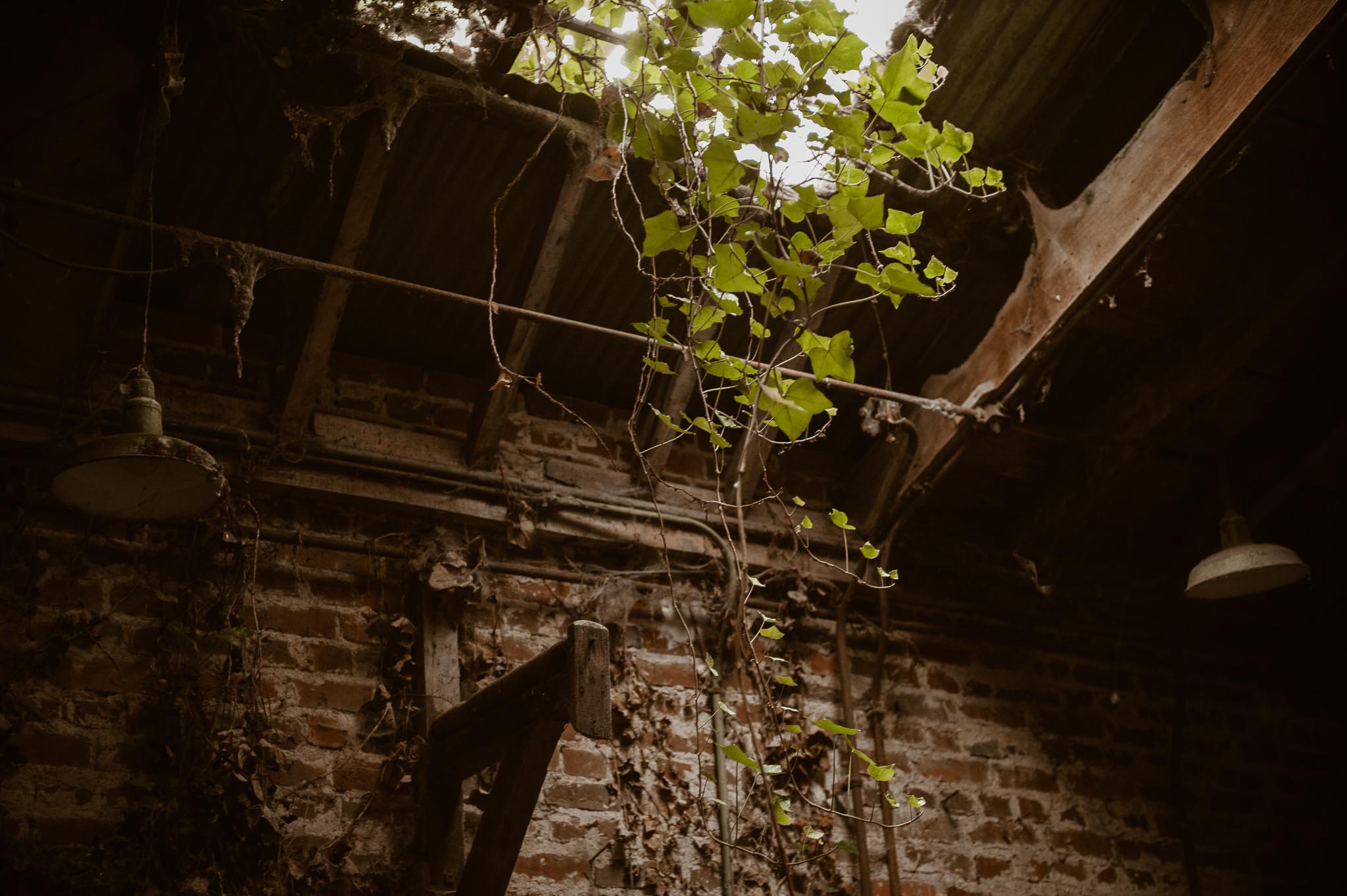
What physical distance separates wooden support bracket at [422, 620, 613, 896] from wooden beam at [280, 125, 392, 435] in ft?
3.16

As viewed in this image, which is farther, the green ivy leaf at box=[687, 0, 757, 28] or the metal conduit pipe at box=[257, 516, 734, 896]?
the metal conduit pipe at box=[257, 516, 734, 896]

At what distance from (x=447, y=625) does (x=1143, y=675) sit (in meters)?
2.54

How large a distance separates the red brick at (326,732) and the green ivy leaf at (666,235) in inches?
60.5

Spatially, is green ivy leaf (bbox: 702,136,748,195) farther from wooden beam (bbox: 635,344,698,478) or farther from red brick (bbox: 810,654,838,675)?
red brick (bbox: 810,654,838,675)

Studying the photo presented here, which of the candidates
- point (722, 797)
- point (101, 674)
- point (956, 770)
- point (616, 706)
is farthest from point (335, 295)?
point (956, 770)

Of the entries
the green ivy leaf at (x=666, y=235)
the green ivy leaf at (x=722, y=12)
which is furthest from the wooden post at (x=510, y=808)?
the green ivy leaf at (x=722, y=12)

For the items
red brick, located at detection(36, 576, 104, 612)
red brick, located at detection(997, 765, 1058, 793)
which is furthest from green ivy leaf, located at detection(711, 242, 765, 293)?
red brick, located at detection(997, 765, 1058, 793)

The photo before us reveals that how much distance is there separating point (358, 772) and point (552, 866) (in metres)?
0.56

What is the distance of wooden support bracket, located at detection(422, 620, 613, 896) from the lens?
213 cm

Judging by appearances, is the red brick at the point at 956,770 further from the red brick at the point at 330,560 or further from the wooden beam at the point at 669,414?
the red brick at the point at 330,560

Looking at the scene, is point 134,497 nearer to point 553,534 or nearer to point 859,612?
point 553,534

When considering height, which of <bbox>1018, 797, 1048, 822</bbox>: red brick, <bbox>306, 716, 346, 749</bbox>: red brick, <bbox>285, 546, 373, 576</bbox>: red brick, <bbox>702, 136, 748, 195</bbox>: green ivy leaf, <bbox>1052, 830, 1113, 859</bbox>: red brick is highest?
<bbox>702, 136, 748, 195</bbox>: green ivy leaf

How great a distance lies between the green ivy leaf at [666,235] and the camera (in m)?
2.09

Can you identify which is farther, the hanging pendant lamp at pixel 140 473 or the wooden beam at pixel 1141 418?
the wooden beam at pixel 1141 418
